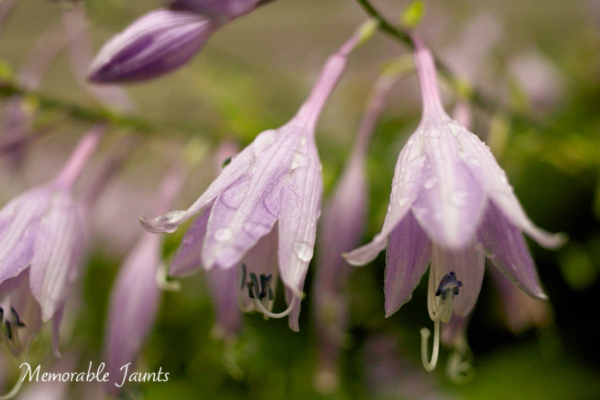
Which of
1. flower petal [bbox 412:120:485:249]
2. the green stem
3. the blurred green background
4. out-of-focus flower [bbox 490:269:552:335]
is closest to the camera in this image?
flower petal [bbox 412:120:485:249]

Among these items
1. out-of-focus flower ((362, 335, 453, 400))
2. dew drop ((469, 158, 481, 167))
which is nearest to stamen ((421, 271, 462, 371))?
dew drop ((469, 158, 481, 167))

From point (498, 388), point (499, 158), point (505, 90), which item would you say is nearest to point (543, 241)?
point (499, 158)

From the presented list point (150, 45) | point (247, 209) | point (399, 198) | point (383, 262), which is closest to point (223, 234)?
point (247, 209)

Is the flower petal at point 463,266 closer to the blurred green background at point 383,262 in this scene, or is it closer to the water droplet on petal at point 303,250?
the water droplet on petal at point 303,250

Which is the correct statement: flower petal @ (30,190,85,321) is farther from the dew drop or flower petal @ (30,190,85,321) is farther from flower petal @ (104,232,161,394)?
the dew drop

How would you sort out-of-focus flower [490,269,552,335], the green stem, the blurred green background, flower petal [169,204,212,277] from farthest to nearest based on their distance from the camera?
the blurred green background < out-of-focus flower [490,269,552,335] < the green stem < flower petal [169,204,212,277]

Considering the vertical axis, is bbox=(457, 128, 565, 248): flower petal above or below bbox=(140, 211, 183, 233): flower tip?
below

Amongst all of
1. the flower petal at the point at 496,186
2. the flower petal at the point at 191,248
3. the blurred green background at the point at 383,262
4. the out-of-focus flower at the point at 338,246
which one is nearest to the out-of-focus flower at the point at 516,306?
the blurred green background at the point at 383,262
